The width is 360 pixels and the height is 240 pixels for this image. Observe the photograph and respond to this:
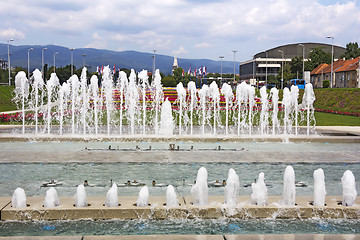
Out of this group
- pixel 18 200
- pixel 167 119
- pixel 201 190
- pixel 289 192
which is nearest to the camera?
pixel 18 200

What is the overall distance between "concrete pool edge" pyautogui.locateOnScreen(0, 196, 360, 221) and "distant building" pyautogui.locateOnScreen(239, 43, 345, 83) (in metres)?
127

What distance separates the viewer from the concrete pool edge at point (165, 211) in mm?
6359

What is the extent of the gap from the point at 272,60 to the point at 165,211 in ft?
451

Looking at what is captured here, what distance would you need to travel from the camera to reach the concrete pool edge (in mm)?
6359

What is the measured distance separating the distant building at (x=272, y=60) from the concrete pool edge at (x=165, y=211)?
126926 millimetres

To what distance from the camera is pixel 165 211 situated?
6.49 metres

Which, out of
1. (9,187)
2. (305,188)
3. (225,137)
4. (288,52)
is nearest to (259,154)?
(225,137)

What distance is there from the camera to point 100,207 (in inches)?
256

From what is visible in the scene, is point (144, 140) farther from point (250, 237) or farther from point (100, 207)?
point (250, 237)

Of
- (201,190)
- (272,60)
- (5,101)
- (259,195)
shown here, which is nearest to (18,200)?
(201,190)

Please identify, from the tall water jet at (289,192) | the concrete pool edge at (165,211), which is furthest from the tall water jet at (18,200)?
the tall water jet at (289,192)

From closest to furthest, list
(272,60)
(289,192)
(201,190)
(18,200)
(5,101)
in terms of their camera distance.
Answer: (18,200) → (201,190) → (289,192) → (5,101) → (272,60)

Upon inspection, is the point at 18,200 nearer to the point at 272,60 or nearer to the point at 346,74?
the point at 346,74

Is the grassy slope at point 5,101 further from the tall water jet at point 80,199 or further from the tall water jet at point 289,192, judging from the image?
the tall water jet at point 289,192
